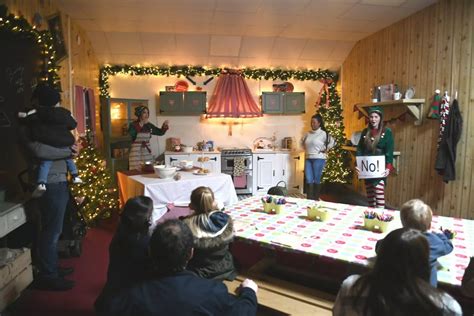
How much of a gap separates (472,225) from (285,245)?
1.26 m

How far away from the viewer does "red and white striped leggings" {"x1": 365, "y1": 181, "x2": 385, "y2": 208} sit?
11.3 ft

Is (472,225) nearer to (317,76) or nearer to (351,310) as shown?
(351,310)

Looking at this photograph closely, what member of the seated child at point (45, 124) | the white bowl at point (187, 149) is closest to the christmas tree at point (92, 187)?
the seated child at point (45, 124)

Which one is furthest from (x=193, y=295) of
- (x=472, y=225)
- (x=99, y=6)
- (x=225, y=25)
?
(x=225, y=25)

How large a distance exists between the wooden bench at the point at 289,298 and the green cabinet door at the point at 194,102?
4.34 m

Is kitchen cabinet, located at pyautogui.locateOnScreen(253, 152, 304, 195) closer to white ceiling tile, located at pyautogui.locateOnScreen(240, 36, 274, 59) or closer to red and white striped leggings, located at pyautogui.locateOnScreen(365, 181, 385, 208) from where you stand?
white ceiling tile, located at pyautogui.locateOnScreen(240, 36, 274, 59)

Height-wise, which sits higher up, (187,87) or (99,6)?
(99,6)

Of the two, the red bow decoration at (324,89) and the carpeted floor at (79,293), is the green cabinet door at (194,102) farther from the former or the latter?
the carpeted floor at (79,293)

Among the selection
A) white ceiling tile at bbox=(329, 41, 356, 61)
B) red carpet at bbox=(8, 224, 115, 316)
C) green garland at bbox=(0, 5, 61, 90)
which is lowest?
red carpet at bbox=(8, 224, 115, 316)

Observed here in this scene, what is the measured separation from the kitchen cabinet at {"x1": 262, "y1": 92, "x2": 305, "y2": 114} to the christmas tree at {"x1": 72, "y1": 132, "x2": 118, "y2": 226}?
3014 mm

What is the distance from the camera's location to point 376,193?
346cm

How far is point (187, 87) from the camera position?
623 cm

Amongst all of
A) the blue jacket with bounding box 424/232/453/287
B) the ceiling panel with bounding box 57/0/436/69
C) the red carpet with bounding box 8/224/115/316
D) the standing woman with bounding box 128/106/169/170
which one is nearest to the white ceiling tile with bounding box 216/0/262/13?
the ceiling panel with bounding box 57/0/436/69

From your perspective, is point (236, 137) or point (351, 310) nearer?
point (351, 310)
